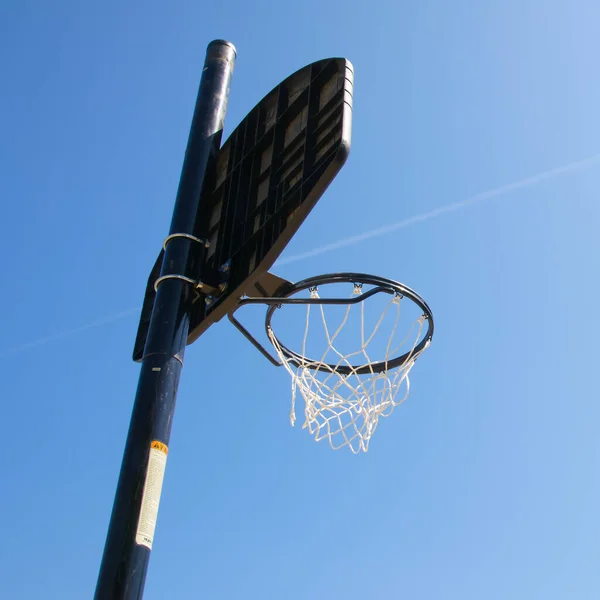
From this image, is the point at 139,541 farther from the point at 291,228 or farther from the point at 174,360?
the point at 291,228

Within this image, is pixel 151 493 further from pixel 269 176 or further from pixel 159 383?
pixel 269 176

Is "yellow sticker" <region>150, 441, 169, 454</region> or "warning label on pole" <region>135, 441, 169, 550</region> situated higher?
"yellow sticker" <region>150, 441, 169, 454</region>

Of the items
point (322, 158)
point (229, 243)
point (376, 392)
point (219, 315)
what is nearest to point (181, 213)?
point (229, 243)

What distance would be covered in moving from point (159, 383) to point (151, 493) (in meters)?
0.88

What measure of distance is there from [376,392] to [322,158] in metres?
3.03

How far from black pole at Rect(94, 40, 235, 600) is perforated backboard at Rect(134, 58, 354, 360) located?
0.60 ft

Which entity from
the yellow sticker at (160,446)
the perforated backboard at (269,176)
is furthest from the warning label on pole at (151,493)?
the perforated backboard at (269,176)

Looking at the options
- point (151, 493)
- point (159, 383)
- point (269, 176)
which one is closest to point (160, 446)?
point (151, 493)

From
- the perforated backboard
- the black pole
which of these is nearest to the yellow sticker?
the black pole

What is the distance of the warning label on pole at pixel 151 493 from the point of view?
530 cm

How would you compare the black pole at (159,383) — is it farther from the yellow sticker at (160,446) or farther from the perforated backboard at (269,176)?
the perforated backboard at (269,176)

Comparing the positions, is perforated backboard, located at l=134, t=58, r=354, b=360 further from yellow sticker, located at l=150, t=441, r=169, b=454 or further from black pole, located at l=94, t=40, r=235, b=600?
yellow sticker, located at l=150, t=441, r=169, b=454

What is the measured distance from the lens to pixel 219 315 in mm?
6492

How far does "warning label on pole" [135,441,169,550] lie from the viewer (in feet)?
17.4
